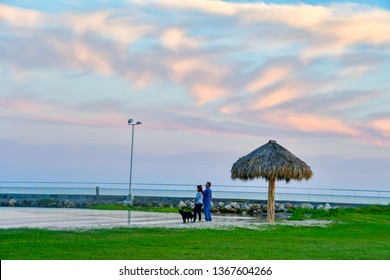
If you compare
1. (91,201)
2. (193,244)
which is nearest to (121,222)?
(193,244)

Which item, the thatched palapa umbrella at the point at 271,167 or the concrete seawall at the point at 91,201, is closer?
the thatched palapa umbrella at the point at 271,167

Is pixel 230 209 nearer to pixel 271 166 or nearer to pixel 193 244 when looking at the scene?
pixel 271 166

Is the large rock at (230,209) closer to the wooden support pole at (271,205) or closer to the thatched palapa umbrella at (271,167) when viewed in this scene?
the thatched palapa umbrella at (271,167)

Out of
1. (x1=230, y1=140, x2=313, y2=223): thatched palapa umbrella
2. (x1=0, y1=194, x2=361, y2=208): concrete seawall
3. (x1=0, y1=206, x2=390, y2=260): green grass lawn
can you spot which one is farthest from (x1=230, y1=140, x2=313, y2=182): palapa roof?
(x1=0, y1=194, x2=361, y2=208): concrete seawall

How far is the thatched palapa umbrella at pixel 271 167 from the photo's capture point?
1035 inches

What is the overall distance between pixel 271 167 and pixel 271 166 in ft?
0.16

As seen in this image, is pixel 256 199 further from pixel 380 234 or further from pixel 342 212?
pixel 380 234

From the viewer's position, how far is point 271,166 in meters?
26.2

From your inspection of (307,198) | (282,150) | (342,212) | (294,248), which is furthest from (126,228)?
(307,198)

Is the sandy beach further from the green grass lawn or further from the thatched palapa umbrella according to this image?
the thatched palapa umbrella

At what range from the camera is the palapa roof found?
86.2ft

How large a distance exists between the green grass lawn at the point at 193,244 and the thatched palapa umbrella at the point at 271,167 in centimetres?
318

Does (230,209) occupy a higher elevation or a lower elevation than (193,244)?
higher

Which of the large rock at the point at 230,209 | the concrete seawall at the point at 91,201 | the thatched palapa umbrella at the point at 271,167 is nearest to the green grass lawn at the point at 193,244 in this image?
the thatched palapa umbrella at the point at 271,167
